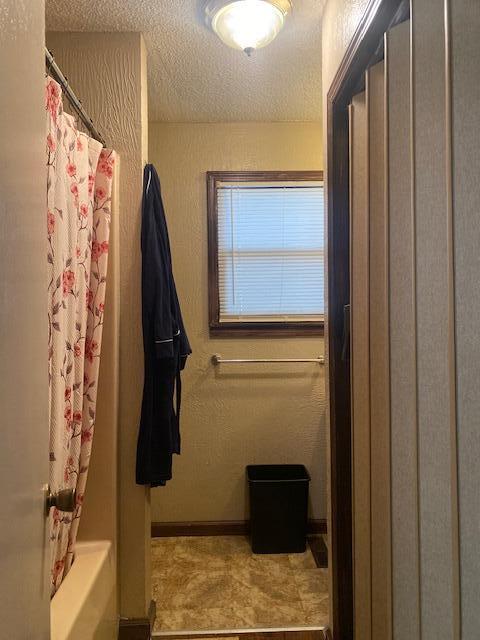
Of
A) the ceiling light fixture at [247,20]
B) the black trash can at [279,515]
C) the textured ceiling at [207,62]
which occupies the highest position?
the textured ceiling at [207,62]

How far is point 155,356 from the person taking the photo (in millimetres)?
1870

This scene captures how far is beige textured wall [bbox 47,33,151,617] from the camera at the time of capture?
190 cm

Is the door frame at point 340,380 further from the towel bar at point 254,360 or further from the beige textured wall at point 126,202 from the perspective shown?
the towel bar at point 254,360

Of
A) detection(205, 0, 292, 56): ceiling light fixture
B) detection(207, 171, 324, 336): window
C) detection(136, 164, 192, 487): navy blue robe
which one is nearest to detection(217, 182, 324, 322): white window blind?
detection(207, 171, 324, 336): window

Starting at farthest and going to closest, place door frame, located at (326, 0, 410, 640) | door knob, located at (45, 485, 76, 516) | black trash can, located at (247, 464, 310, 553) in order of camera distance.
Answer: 1. black trash can, located at (247, 464, 310, 553)
2. door frame, located at (326, 0, 410, 640)
3. door knob, located at (45, 485, 76, 516)

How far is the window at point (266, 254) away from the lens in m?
2.79

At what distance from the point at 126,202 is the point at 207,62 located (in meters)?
0.80

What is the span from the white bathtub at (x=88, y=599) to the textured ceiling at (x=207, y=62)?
2.09 metres

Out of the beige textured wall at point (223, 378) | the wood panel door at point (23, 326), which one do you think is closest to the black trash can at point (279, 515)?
the beige textured wall at point (223, 378)

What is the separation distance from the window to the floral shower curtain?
1095 mm

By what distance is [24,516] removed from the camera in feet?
2.54

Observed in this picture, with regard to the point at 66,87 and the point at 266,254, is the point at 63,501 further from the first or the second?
the point at 266,254

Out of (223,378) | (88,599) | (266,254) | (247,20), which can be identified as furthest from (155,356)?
(247,20)

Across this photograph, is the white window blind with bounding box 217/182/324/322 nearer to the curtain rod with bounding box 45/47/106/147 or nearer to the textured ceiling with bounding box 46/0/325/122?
the textured ceiling with bounding box 46/0/325/122
